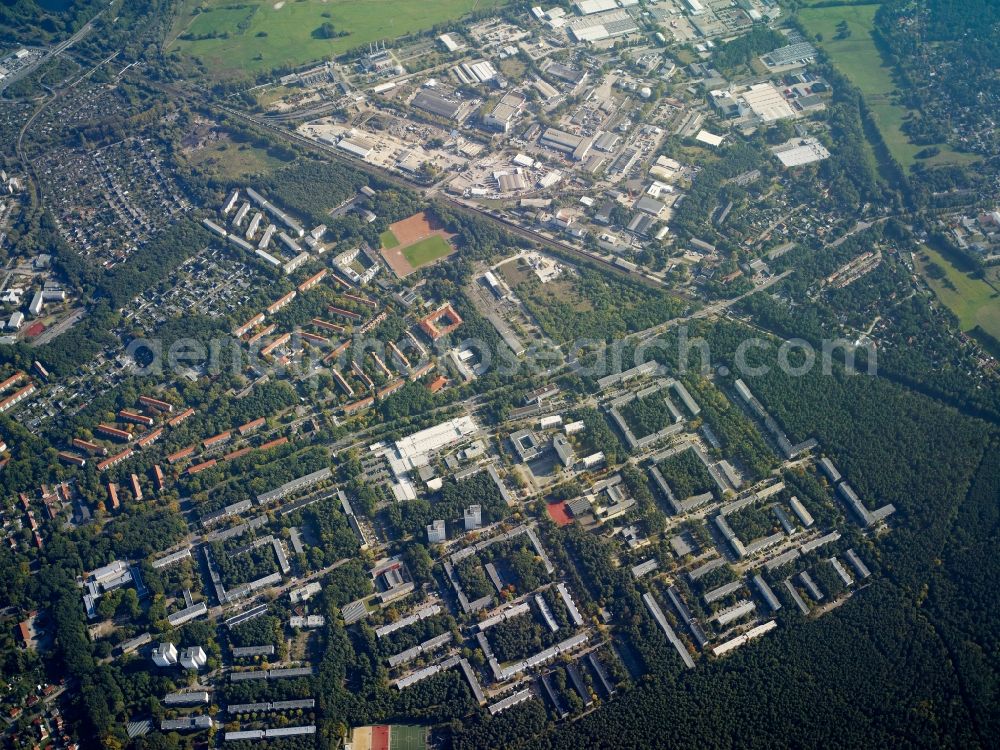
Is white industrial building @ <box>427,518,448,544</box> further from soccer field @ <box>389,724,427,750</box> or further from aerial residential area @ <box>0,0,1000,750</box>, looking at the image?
soccer field @ <box>389,724,427,750</box>

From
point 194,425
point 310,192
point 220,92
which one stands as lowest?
point 194,425

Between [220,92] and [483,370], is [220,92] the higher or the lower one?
the higher one

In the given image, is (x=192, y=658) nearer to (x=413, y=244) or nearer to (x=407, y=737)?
(x=407, y=737)

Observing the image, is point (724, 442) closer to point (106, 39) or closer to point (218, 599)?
point (218, 599)

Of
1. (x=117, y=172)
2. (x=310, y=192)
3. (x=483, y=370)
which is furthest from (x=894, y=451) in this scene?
(x=117, y=172)

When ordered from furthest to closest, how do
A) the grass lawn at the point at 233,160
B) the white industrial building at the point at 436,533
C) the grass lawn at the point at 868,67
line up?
the grass lawn at the point at 868,67, the grass lawn at the point at 233,160, the white industrial building at the point at 436,533

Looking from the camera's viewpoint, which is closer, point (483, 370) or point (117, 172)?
point (483, 370)

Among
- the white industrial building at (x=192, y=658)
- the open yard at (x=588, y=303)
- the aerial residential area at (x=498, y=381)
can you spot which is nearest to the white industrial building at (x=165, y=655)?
the aerial residential area at (x=498, y=381)

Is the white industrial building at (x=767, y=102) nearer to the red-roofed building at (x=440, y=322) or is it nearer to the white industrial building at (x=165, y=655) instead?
the red-roofed building at (x=440, y=322)

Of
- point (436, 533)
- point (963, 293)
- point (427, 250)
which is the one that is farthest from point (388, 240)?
point (963, 293)
